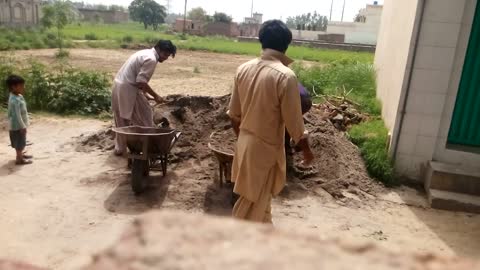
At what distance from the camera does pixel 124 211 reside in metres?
4.54

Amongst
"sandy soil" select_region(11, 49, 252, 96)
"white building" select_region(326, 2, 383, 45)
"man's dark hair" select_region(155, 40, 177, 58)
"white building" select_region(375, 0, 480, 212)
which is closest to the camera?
"white building" select_region(375, 0, 480, 212)

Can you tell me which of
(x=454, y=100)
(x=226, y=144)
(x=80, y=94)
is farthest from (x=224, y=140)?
(x=80, y=94)

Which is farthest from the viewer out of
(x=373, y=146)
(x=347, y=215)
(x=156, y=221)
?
(x=373, y=146)

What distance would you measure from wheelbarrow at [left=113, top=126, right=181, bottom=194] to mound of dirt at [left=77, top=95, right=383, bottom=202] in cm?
64

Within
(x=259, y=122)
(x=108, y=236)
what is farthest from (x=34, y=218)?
(x=259, y=122)

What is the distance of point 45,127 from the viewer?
781cm

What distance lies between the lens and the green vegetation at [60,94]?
29.3 ft

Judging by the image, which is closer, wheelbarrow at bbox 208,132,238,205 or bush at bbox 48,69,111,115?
wheelbarrow at bbox 208,132,238,205

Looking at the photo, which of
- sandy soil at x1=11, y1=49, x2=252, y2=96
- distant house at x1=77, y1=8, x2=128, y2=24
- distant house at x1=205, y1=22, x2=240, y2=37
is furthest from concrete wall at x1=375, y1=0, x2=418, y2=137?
distant house at x1=77, y1=8, x2=128, y2=24

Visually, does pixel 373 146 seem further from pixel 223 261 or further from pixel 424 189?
pixel 223 261

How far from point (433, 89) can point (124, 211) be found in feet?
13.8

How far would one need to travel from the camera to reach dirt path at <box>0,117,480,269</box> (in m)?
3.92

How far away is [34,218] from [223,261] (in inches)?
160

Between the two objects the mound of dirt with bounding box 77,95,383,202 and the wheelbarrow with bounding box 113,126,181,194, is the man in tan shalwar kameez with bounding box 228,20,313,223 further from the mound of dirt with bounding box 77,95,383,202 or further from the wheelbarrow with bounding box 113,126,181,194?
the mound of dirt with bounding box 77,95,383,202
